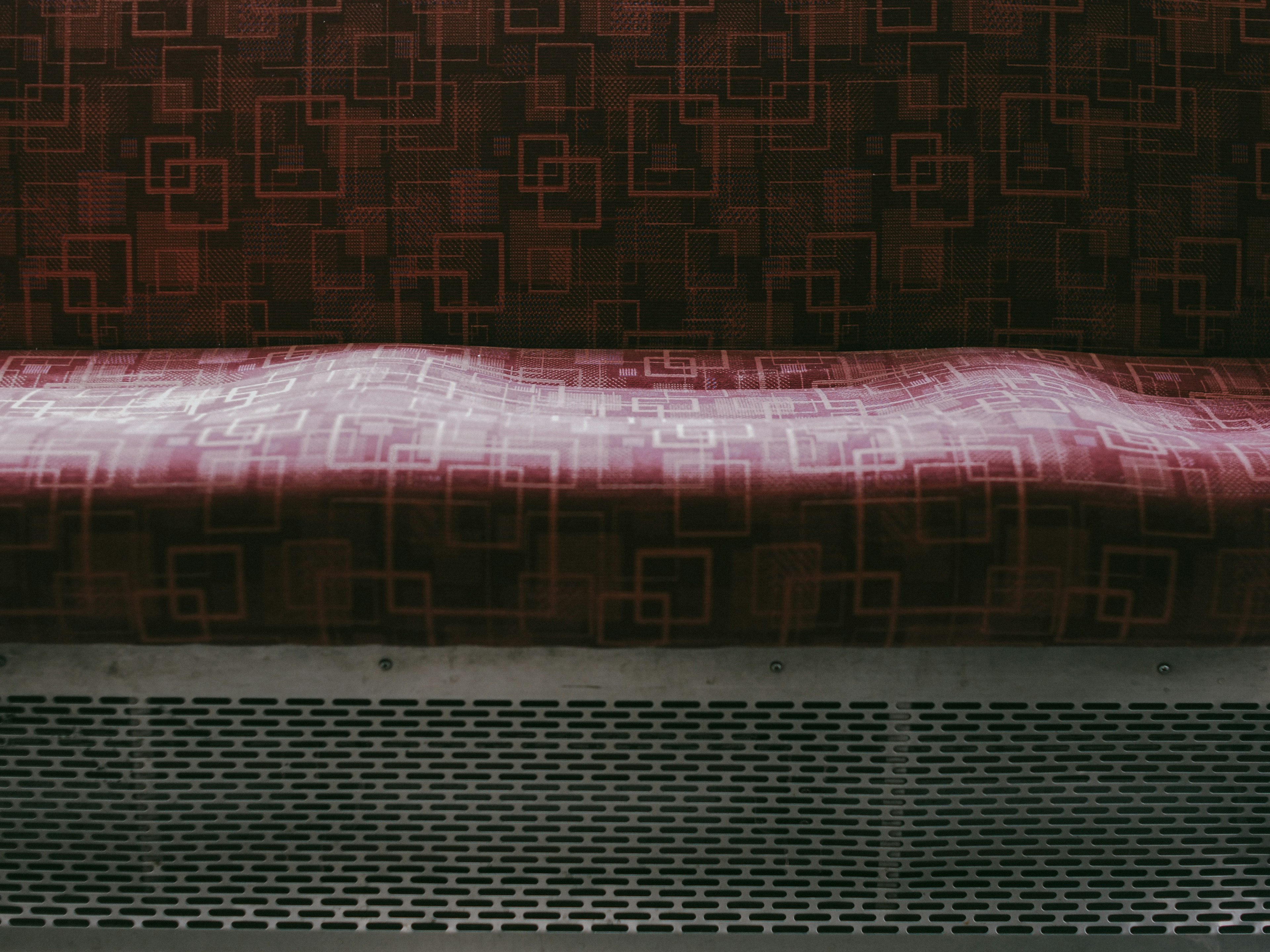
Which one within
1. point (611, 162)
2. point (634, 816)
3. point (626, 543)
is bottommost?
point (634, 816)

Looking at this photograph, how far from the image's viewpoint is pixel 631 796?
2.69 ft

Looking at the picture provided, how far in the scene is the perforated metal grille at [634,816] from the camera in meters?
0.81

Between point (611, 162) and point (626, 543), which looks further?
point (611, 162)

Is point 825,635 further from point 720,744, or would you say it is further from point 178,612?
point 178,612

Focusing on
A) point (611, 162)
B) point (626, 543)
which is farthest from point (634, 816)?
point (611, 162)

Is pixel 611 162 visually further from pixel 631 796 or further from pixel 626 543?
pixel 631 796

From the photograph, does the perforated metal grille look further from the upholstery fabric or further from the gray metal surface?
the upholstery fabric

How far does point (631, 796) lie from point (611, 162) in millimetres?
791

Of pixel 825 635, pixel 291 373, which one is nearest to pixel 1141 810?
pixel 825 635

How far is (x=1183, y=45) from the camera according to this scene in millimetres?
1195

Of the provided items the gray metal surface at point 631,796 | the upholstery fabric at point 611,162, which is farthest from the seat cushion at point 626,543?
the upholstery fabric at point 611,162

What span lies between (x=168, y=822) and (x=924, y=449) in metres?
0.74

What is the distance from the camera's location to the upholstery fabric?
46.8 inches

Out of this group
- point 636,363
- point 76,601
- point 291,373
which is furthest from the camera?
point 636,363
